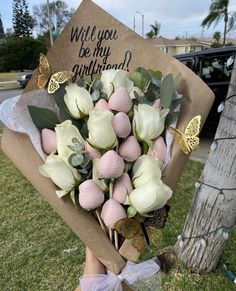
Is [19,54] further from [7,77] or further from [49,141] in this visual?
[49,141]

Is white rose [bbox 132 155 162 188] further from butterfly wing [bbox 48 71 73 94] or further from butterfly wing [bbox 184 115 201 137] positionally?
butterfly wing [bbox 48 71 73 94]

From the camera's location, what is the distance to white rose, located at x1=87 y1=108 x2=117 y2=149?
963 millimetres

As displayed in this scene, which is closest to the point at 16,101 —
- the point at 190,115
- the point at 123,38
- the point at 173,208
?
the point at 123,38

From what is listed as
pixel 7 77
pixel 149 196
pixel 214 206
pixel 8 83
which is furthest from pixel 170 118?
pixel 7 77

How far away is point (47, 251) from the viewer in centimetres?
306

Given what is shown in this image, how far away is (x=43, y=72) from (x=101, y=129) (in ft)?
0.92

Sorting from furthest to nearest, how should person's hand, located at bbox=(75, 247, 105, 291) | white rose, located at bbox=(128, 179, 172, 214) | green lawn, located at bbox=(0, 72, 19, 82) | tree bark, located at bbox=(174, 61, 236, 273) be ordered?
green lawn, located at bbox=(0, 72, 19, 82) → tree bark, located at bbox=(174, 61, 236, 273) → person's hand, located at bbox=(75, 247, 105, 291) → white rose, located at bbox=(128, 179, 172, 214)

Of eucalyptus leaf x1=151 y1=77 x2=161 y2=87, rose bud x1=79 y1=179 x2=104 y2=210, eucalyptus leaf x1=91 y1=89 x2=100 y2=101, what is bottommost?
rose bud x1=79 y1=179 x2=104 y2=210

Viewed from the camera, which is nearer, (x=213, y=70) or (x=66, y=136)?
(x=66, y=136)

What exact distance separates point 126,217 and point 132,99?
0.33m

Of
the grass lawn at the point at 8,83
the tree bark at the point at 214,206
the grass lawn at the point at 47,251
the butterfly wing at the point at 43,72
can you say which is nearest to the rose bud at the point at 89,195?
the butterfly wing at the point at 43,72

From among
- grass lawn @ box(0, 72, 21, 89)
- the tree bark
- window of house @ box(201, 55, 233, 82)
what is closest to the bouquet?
the tree bark

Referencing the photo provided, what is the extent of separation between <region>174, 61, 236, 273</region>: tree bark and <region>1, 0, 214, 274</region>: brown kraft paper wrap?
1.08 m

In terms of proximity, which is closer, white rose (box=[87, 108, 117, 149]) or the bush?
white rose (box=[87, 108, 117, 149])
